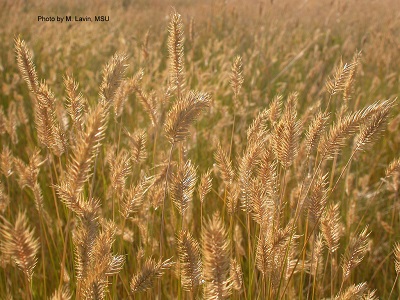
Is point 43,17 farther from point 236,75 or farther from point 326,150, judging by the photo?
point 326,150

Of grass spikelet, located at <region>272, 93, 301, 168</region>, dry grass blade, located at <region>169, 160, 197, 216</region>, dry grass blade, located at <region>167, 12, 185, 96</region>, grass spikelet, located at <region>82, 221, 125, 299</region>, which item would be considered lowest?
grass spikelet, located at <region>82, 221, 125, 299</region>

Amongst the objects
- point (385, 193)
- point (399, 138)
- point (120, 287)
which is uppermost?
point (399, 138)

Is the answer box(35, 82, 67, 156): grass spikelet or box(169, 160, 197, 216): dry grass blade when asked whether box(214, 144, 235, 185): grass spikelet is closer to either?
box(169, 160, 197, 216): dry grass blade

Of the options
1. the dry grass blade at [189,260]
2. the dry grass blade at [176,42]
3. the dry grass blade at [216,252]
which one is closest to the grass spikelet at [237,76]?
the dry grass blade at [176,42]

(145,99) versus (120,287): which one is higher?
(145,99)

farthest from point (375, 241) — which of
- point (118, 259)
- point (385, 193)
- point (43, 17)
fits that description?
point (43, 17)

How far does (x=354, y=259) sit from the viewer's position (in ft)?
2.96

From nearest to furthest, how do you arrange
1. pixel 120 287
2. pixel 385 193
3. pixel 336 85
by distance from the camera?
1. pixel 336 85
2. pixel 120 287
3. pixel 385 193

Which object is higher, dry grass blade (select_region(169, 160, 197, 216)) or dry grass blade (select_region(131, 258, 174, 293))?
dry grass blade (select_region(169, 160, 197, 216))

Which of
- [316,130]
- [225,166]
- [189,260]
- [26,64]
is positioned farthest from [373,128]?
[26,64]

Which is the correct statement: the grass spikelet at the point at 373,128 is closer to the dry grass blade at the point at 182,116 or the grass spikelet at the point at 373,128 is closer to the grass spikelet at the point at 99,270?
the dry grass blade at the point at 182,116

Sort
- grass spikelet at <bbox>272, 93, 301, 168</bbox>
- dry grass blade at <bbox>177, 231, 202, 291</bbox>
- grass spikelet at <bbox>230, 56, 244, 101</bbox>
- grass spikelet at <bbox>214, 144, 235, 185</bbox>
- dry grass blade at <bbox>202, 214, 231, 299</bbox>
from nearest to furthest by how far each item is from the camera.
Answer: dry grass blade at <bbox>202, 214, 231, 299</bbox> → dry grass blade at <bbox>177, 231, 202, 291</bbox> → grass spikelet at <bbox>272, 93, 301, 168</bbox> → grass spikelet at <bbox>214, 144, 235, 185</bbox> → grass spikelet at <bbox>230, 56, 244, 101</bbox>

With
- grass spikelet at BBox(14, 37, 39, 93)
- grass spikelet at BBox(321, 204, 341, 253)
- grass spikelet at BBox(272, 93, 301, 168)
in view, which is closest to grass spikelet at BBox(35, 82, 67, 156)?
grass spikelet at BBox(14, 37, 39, 93)

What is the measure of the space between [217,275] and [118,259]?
208mm
